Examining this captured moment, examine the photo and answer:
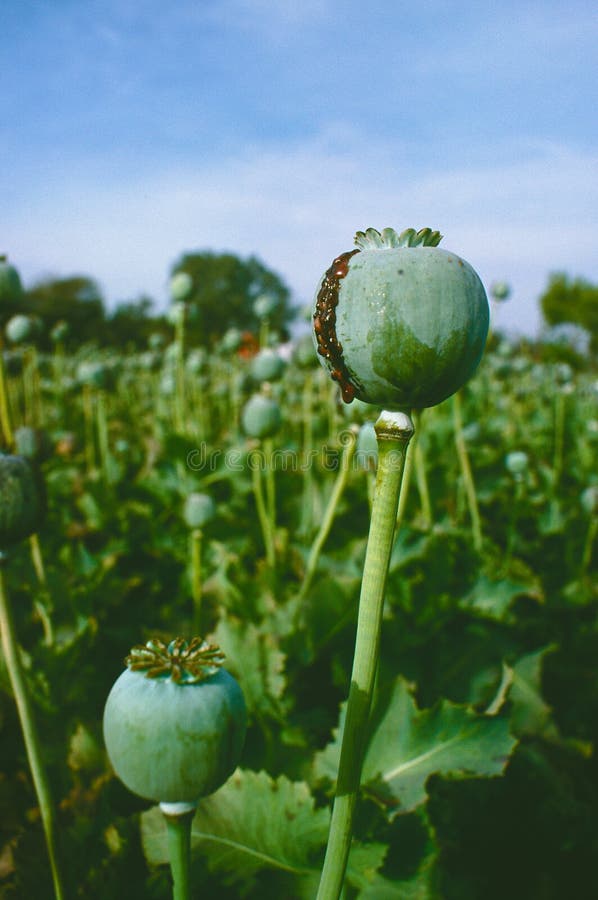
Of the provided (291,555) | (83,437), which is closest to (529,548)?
(291,555)

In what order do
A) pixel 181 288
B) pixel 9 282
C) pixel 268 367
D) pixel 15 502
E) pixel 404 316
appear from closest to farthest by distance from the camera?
1. pixel 404 316
2. pixel 15 502
3. pixel 9 282
4. pixel 268 367
5. pixel 181 288

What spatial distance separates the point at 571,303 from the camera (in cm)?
3906

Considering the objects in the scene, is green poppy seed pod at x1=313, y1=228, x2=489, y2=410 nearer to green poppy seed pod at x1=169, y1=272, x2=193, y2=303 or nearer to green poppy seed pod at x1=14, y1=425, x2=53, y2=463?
green poppy seed pod at x1=14, y1=425, x2=53, y2=463

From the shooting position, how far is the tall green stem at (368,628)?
1.91 ft

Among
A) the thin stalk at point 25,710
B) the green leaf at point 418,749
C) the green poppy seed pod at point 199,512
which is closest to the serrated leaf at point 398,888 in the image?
the green leaf at point 418,749

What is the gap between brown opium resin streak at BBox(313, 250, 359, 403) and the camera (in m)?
0.61

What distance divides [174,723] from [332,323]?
0.37 metres

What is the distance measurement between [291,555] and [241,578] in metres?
0.57

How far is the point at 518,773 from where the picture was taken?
75.3 inches

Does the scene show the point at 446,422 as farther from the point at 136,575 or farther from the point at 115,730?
the point at 115,730

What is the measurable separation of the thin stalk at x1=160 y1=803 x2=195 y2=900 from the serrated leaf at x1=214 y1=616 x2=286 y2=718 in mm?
870

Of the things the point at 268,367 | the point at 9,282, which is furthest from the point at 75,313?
the point at 9,282

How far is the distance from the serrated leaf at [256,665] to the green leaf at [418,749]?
0.23m

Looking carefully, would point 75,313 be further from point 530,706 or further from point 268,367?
point 530,706
